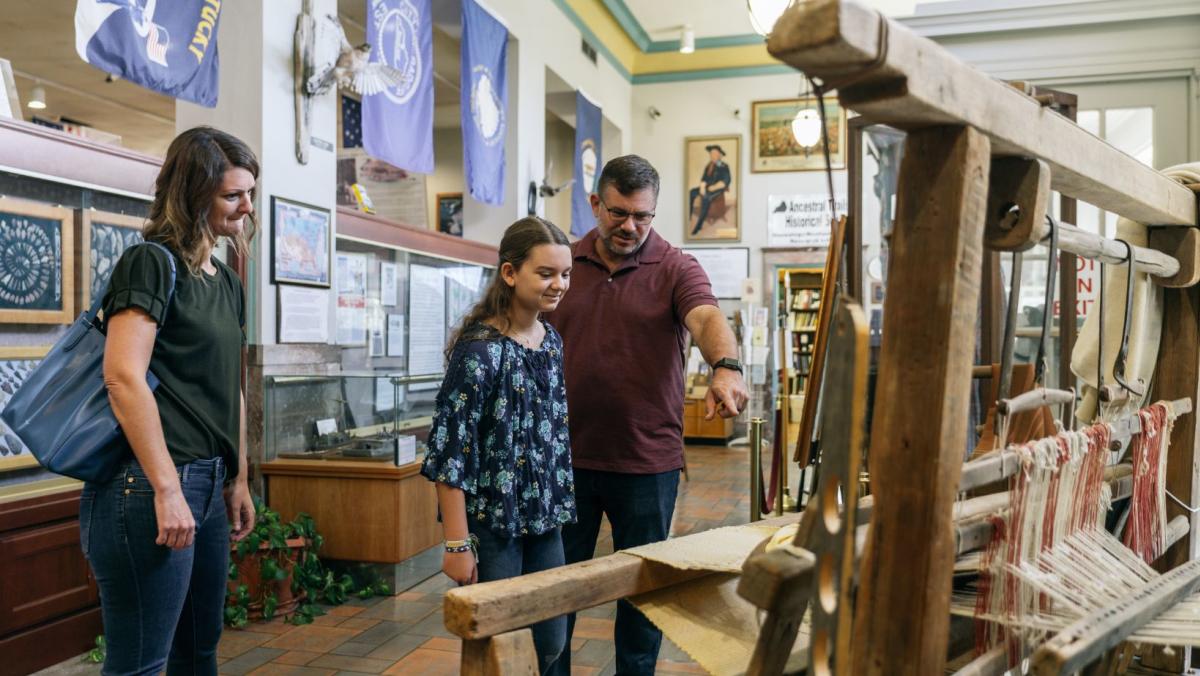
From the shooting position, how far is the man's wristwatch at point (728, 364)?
2.07 metres

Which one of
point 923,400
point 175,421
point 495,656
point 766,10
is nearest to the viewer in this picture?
point 923,400

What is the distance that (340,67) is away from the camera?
186 inches

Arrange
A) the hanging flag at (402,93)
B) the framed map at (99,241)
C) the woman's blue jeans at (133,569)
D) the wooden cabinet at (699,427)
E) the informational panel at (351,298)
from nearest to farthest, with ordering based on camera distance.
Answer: the woman's blue jeans at (133,569) → the framed map at (99,241) → the hanging flag at (402,93) → the informational panel at (351,298) → the wooden cabinet at (699,427)

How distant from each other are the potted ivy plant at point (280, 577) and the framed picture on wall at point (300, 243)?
1.15 meters

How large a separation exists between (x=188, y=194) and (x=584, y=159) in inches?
300

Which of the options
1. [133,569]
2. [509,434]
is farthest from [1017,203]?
[133,569]

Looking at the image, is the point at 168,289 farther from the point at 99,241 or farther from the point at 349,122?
the point at 349,122

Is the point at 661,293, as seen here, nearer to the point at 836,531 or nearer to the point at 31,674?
the point at 836,531

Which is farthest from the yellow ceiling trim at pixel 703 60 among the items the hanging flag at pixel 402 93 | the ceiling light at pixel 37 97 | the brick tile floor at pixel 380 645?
the brick tile floor at pixel 380 645

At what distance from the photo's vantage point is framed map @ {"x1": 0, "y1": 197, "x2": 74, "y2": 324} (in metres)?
3.25

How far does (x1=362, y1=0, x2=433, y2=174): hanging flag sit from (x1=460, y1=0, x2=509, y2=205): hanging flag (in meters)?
0.84

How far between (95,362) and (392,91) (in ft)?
12.7

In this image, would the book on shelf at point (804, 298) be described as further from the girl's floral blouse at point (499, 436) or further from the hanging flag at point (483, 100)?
the girl's floral blouse at point (499, 436)

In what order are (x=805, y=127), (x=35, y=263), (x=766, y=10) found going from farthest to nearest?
(x=805, y=127), (x=766, y=10), (x=35, y=263)
